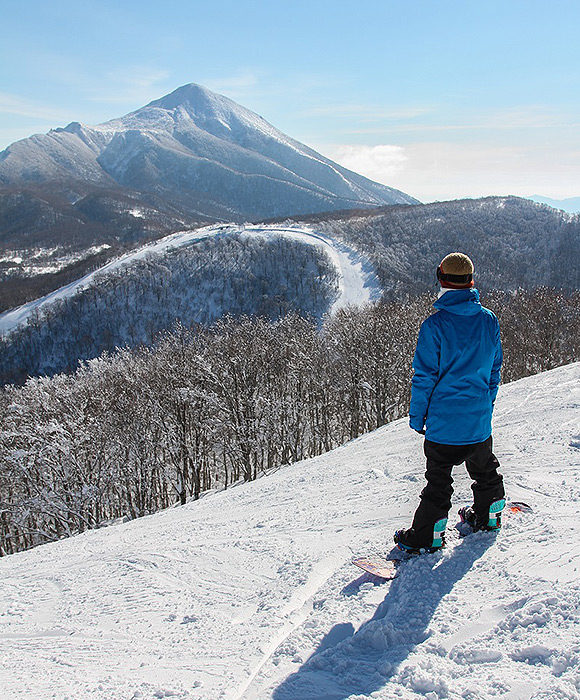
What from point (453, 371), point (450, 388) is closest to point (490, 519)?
point (450, 388)

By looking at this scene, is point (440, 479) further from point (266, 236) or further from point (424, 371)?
point (266, 236)

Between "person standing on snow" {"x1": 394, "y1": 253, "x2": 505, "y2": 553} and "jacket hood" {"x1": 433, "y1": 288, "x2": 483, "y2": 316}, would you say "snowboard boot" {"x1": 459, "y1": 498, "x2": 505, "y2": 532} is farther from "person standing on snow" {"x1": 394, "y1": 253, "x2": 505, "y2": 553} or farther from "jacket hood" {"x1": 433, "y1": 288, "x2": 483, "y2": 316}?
"jacket hood" {"x1": 433, "y1": 288, "x2": 483, "y2": 316}

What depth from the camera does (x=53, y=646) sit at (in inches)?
156

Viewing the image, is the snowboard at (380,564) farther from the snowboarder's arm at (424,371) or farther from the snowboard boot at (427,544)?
the snowboarder's arm at (424,371)

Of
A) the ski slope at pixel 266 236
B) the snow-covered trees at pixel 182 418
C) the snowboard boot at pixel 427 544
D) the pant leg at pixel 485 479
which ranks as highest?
the ski slope at pixel 266 236

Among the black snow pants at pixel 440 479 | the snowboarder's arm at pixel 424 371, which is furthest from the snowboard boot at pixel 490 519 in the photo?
the snowboarder's arm at pixel 424 371

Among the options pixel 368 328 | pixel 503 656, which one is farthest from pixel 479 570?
pixel 368 328

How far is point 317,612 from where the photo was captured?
3688mm

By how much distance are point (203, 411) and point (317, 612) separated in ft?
90.2

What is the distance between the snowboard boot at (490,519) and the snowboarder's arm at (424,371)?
1097 millimetres

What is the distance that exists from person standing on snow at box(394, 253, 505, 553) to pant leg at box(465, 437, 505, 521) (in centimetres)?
2

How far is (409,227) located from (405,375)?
102 meters

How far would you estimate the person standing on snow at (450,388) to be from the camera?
3965 mm

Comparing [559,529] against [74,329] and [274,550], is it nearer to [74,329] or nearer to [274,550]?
[274,550]
